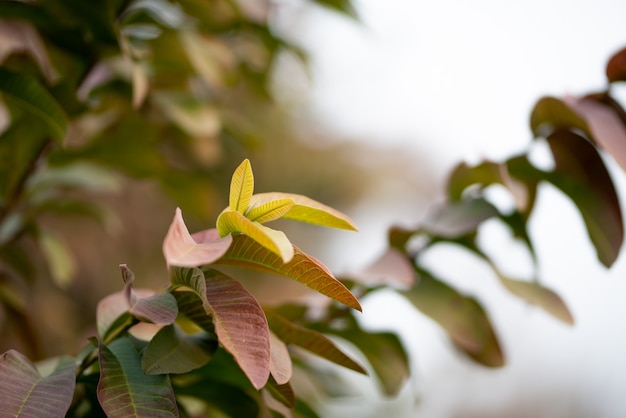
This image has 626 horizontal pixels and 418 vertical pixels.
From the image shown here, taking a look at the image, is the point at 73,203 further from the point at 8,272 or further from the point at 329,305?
the point at 329,305

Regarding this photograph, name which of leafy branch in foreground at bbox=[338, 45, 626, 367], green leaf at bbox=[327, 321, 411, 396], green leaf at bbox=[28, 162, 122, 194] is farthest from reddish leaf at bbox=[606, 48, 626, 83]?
green leaf at bbox=[28, 162, 122, 194]

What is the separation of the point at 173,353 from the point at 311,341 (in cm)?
8

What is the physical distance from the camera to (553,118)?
18.0 inches

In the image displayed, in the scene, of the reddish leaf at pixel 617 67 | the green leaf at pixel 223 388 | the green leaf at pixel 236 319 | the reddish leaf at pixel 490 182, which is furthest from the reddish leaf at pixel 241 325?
the reddish leaf at pixel 617 67

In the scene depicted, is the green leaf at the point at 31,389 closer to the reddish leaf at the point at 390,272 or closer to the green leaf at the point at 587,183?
the reddish leaf at the point at 390,272

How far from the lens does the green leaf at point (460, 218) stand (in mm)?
452

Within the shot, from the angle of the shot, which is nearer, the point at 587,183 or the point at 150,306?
the point at 150,306

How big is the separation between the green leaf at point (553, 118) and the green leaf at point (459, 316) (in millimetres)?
147

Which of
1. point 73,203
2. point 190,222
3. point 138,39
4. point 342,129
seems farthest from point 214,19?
point 342,129

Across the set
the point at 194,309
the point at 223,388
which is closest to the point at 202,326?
the point at 194,309

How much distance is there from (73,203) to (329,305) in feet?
1.22

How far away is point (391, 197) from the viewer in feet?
8.72

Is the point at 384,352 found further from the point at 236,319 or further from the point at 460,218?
the point at 236,319

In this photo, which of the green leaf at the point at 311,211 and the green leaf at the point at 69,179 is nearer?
the green leaf at the point at 311,211
